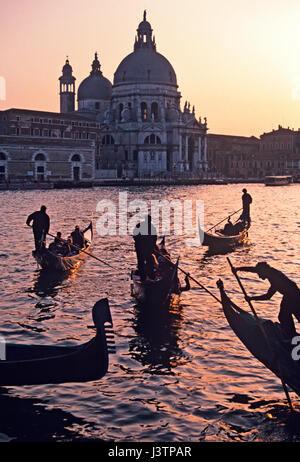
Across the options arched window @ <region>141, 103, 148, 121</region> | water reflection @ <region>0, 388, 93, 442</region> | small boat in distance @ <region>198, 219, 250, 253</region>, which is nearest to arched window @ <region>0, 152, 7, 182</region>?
arched window @ <region>141, 103, 148, 121</region>

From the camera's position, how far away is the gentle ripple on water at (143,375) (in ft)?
21.0

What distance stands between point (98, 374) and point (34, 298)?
580 cm

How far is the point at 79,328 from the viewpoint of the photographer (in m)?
10.1

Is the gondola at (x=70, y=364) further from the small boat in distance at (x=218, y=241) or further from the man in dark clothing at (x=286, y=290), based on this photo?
→ the small boat in distance at (x=218, y=241)

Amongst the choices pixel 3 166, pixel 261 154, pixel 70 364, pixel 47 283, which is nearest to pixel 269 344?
pixel 70 364

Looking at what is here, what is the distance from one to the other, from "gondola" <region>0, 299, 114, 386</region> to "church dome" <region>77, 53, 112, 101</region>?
10881 centimetres

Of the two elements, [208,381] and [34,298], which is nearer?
[208,381]

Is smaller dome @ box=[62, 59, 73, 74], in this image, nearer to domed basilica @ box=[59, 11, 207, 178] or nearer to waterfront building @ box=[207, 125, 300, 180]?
domed basilica @ box=[59, 11, 207, 178]

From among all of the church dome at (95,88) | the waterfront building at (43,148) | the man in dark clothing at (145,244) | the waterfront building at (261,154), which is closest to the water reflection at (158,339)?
the man in dark clothing at (145,244)

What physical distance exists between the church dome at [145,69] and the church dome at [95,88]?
7371 mm

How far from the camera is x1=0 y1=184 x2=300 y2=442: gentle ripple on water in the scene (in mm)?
6398

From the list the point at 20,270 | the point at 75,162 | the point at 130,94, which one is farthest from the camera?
the point at 130,94
